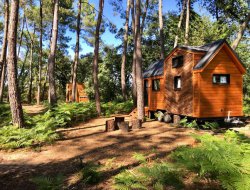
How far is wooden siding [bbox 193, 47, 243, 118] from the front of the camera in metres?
12.4

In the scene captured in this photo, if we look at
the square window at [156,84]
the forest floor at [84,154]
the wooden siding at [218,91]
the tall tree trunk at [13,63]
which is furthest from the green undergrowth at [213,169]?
the square window at [156,84]

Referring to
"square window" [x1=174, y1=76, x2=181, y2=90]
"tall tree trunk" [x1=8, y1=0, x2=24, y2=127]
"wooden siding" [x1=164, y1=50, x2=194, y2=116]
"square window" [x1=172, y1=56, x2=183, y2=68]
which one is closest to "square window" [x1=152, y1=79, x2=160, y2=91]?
"wooden siding" [x1=164, y1=50, x2=194, y2=116]

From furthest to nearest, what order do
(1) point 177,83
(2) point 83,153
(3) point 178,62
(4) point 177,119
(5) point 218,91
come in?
(1) point 177,83 < (3) point 178,62 < (4) point 177,119 < (5) point 218,91 < (2) point 83,153

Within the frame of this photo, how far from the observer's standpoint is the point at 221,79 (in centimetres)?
1301

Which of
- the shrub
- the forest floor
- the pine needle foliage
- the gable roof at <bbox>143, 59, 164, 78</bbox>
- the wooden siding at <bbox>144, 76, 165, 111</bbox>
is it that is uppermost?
the gable roof at <bbox>143, 59, 164, 78</bbox>

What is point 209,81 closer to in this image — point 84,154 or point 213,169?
point 84,154

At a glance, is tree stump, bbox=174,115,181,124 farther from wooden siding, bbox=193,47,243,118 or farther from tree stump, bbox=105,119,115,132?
tree stump, bbox=105,119,115,132

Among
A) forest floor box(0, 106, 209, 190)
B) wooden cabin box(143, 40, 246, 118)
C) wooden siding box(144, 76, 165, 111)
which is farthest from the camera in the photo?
wooden siding box(144, 76, 165, 111)

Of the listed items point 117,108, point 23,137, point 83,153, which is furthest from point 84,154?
point 117,108

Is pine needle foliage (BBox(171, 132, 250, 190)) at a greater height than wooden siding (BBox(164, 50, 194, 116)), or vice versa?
wooden siding (BBox(164, 50, 194, 116))

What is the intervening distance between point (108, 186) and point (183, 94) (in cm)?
921

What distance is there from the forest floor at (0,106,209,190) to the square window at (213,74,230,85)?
12.7 feet

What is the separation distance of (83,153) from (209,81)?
799 centimetres

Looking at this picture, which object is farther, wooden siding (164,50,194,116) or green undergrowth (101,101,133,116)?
green undergrowth (101,101,133,116)
